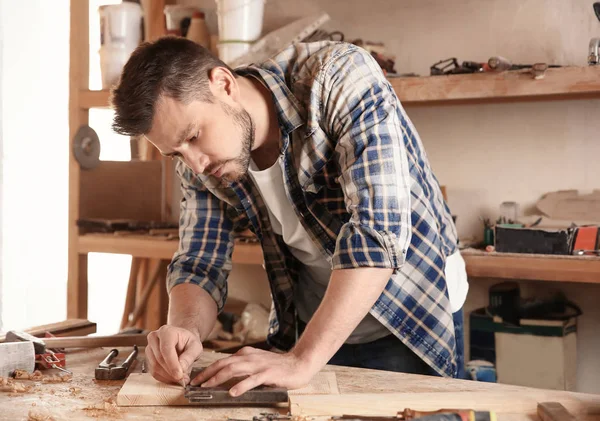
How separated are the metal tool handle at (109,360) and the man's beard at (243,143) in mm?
415

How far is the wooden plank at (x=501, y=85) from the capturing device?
2.08m

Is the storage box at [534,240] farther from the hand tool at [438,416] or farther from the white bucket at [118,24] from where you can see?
the white bucket at [118,24]

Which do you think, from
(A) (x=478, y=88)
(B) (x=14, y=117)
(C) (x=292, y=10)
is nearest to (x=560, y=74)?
(A) (x=478, y=88)

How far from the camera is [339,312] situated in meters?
1.23

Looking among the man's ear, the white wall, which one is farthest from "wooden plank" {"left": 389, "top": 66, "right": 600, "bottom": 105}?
the white wall

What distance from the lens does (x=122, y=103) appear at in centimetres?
133

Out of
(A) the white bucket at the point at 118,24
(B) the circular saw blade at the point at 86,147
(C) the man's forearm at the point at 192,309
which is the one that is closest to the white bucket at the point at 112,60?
(A) the white bucket at the point at 118,24

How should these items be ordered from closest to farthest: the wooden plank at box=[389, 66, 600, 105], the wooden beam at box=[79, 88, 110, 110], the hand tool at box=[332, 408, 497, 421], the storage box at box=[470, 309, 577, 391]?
the hand tool at box=[332, 408, 497, 421], the wooden plank at box=[389, 66, 600, 105], the storage box at box=[470, 309, 577, 391], the wooden beam at box=[79, 88, 110, 110]

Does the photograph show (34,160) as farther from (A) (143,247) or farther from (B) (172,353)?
(B) (172,353)

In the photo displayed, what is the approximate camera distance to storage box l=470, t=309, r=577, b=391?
2.36 m

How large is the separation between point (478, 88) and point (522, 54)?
41 centimetres

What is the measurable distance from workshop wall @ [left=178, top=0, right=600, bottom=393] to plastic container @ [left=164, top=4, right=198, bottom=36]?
1.87 ft

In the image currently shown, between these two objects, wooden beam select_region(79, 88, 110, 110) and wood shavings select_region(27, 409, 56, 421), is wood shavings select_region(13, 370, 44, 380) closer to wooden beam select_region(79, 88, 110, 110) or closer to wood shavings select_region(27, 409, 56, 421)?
wood shavings select_region(27, 409, 56, 421)

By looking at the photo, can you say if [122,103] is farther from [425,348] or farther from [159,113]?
[425,348]
